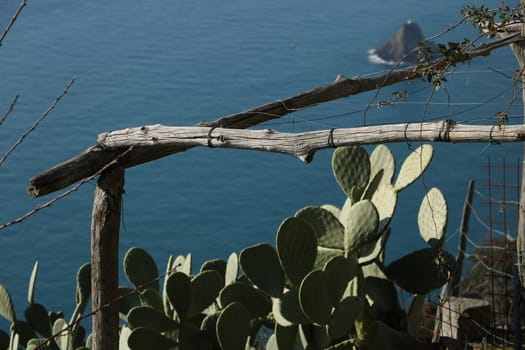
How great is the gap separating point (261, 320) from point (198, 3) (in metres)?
13.3

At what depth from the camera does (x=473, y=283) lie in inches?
277

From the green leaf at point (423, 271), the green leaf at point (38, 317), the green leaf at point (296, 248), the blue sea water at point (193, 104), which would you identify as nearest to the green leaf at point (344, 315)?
the green leaf at point (296, 248)

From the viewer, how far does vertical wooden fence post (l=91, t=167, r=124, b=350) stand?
269 centimetres

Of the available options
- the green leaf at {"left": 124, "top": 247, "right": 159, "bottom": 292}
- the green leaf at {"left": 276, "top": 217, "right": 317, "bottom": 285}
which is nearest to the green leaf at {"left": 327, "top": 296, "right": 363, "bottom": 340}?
the green leaf at {"left": 276, "top": 217, "right": 317, "bottom": 285}

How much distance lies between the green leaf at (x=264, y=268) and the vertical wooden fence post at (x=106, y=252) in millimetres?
498

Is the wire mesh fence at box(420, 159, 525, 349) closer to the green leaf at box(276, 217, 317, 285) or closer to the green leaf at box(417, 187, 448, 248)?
the green leaf at box(417, 187, 448, 248)

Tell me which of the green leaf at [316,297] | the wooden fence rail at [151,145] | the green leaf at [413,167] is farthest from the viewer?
the green leaf at [413,167]

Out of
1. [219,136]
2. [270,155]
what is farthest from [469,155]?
[219,136]

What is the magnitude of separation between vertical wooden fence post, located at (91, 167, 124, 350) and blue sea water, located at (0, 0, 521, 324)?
24.5 ft

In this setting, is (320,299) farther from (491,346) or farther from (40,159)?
(40,159)

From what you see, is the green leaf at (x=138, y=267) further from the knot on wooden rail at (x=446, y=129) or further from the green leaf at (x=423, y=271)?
the knot on wooden rail at (x=446, y=129)

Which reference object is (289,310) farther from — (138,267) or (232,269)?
(138,267)

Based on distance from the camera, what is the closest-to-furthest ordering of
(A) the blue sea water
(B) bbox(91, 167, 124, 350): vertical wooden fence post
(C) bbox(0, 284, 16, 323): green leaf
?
(B) bbox(91, 167, 124, 350): vertical wooden fence post < (C) bbox(0, 284, 16, 323): green leaf < (A) the blue sea water

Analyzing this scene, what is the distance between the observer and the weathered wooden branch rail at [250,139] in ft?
6.48
